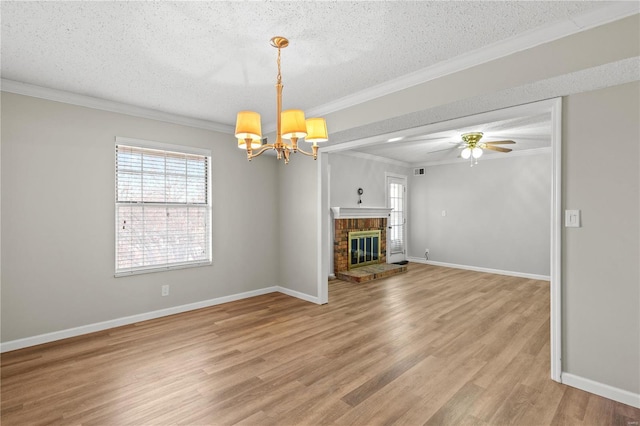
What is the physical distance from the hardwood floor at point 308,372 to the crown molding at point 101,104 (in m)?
2.51

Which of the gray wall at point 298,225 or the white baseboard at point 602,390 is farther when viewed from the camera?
the gray wall at point 298,225

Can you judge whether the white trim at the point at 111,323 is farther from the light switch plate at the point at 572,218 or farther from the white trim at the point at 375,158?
the light switch plate at the point at 572,218

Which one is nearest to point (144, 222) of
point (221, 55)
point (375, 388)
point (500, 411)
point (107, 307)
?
point (107, 307)

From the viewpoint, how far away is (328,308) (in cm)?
439

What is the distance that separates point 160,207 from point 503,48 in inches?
156

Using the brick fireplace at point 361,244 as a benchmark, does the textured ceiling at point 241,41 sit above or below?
above

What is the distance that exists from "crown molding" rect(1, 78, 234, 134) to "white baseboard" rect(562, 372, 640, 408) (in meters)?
4.65

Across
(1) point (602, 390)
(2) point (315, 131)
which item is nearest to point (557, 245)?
(1) point (602, 390)

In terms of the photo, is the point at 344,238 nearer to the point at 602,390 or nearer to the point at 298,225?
the point at 298,225

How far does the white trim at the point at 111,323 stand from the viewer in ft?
10.3

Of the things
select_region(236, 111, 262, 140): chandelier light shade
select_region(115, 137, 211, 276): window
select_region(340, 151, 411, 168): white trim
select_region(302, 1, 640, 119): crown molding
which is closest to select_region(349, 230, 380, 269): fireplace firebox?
select_region(340, 151, 411, 168): white trim

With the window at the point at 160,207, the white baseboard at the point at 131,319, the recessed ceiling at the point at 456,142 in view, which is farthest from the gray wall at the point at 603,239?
the window at the point at 160,207

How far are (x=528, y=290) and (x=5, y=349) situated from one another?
6.83 m

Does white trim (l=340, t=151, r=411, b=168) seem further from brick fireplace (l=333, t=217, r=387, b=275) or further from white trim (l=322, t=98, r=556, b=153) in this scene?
white trim (l=322, t=98, r=556, b=153)
